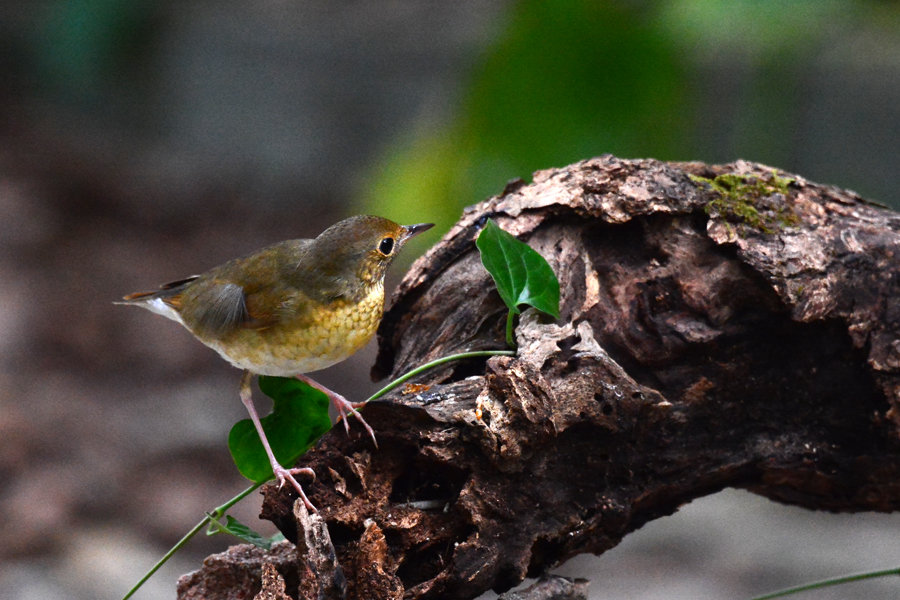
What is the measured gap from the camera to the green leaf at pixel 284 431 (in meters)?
2.62

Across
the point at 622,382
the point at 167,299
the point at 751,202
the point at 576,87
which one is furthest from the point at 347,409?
the point at 576,87

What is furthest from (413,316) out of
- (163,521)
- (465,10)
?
(465,10)

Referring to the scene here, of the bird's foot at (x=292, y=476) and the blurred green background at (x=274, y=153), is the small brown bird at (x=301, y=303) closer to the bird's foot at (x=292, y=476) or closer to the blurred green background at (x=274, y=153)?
the bird's foot at (x=292, y=476)

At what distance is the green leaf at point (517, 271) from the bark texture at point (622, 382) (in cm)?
8

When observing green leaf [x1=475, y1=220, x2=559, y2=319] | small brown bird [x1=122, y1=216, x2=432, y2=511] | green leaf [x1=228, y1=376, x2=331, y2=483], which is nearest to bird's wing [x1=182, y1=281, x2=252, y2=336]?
small brown bird [x1=122, y1=216, x2=432, y2=511]

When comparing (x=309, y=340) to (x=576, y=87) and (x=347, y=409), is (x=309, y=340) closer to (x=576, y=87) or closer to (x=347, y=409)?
(x=347, y=409)

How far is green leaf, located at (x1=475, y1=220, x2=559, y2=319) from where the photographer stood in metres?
2.50

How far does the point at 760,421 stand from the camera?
264 centimetres

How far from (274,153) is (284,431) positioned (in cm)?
635

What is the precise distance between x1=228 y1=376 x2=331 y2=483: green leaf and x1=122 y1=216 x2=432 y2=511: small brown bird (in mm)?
44

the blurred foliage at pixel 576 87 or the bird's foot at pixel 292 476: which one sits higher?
the blurred foliage at pixel 576 87

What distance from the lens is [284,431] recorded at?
8.75 feet

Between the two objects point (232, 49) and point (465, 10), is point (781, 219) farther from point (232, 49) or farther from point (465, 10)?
point (232, 49)

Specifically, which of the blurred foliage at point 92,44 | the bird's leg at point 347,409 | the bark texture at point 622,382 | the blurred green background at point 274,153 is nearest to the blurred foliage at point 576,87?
the blurred green background at point 274,153
